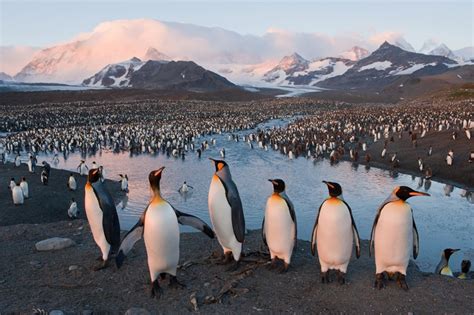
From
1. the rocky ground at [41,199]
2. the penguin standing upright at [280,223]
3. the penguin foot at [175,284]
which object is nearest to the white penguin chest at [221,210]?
the penguin standing upright at [280,223]

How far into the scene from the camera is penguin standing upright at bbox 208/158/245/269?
5977mm

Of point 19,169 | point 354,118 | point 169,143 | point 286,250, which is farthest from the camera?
point 354,118

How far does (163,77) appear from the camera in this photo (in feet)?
419

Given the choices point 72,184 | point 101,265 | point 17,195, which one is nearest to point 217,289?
point 101,265

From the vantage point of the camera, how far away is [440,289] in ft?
17.9

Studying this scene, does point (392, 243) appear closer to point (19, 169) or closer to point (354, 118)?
point (19, 169)

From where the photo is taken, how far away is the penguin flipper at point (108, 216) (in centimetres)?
609

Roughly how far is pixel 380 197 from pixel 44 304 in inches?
447

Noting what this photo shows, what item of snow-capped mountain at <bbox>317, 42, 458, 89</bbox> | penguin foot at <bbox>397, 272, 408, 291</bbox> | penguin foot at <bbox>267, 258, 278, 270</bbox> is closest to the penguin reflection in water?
penguin foot at <bbox>267, 258, 278, 270</bbox>

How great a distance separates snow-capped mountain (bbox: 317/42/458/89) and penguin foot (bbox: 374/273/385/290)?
14253cm

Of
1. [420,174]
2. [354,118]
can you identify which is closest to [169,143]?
[420,174]

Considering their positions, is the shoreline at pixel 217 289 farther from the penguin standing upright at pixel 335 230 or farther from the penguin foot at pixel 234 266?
the penguin standing upright at pixel 335 230

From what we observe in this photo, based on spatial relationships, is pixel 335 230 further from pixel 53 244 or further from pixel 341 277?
pixel 53 244

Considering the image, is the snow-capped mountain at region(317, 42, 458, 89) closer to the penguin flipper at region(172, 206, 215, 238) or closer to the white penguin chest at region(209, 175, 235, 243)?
the white penguin chest at region(209, 175, 235, 243)
